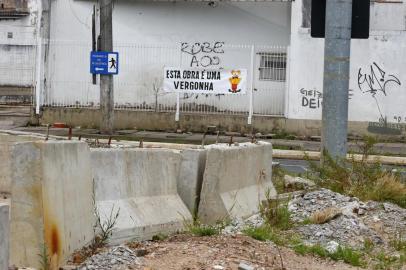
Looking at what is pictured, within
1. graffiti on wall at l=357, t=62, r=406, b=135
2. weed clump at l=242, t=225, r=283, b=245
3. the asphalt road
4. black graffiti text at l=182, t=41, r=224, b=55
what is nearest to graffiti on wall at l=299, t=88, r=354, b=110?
graffiti on wall at l=357, t=62, r=406, b=135

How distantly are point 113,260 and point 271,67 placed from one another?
54.2 feet

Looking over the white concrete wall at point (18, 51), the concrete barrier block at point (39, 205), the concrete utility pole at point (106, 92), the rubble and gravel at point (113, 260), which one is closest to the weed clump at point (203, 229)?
the rubble and gravel at point (113, 260)

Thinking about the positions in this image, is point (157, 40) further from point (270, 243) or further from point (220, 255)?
point (220, 255)

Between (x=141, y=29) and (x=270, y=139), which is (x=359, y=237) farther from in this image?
(x=141, y=29)

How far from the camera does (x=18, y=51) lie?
28.5 metres

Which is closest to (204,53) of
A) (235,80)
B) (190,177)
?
(235,80)

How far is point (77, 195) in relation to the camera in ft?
19.5

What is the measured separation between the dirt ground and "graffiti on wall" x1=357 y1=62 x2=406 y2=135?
1504cm

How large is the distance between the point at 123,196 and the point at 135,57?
51.5ft

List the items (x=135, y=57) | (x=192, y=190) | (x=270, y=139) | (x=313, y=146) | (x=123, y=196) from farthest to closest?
(x=135, y=57), (x=270, y=139), (x=313, y=146), (x=192, y=190), (x=123, y=196)

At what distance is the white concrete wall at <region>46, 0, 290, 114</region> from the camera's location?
21797 mm

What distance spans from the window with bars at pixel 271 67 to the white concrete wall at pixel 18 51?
694 centimetres

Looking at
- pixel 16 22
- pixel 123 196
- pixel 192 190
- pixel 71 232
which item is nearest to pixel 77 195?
pixel 71 232

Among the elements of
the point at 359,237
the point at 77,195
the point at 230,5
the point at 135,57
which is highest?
the point at 230,5
